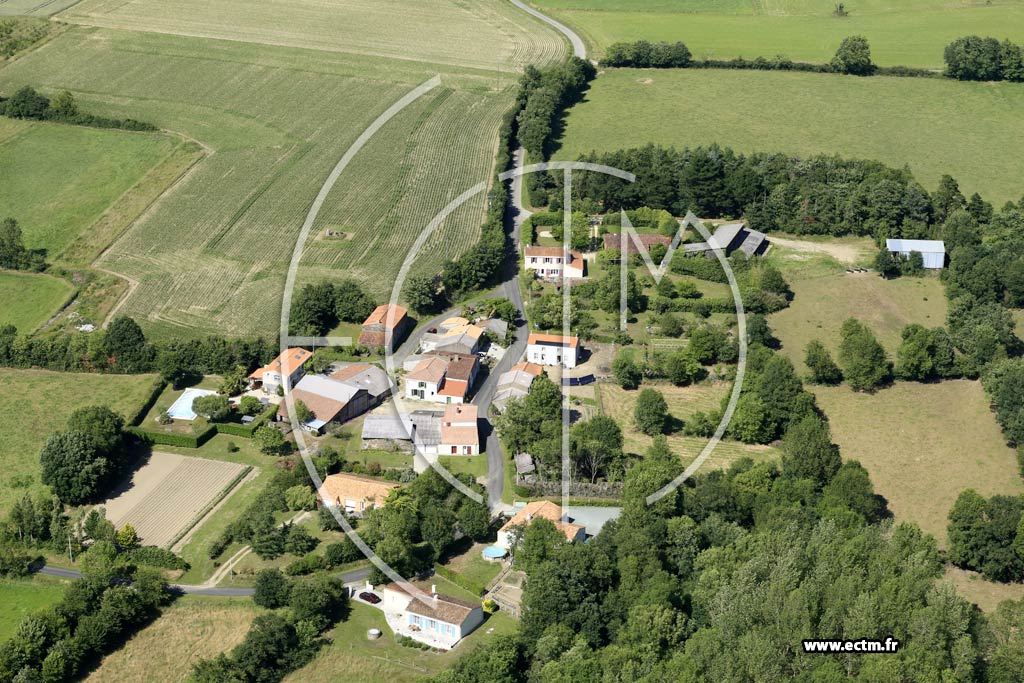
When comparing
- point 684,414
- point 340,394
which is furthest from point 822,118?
point 340,394

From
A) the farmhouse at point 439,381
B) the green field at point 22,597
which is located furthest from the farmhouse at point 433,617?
the farmhouse at point 439,381

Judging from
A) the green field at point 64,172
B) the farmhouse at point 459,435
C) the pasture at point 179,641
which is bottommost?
the pasture at point 179,641

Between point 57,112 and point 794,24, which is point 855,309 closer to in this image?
point 794,24

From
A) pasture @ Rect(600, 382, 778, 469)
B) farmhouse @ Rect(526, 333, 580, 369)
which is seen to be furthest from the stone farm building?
pasture @ Rect(600, 382, 778, 469)

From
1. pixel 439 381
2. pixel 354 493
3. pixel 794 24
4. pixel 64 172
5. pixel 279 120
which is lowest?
pixel 354 493

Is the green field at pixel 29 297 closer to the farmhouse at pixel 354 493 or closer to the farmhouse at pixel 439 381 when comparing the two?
the farmhouse at pixel 439 381

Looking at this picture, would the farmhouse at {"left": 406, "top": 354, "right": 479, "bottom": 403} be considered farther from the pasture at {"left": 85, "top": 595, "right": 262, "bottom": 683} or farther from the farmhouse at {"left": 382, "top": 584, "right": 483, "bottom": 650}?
the pasture at {"left": 85, "top": 595, "right": 262, "bottom": 683}
